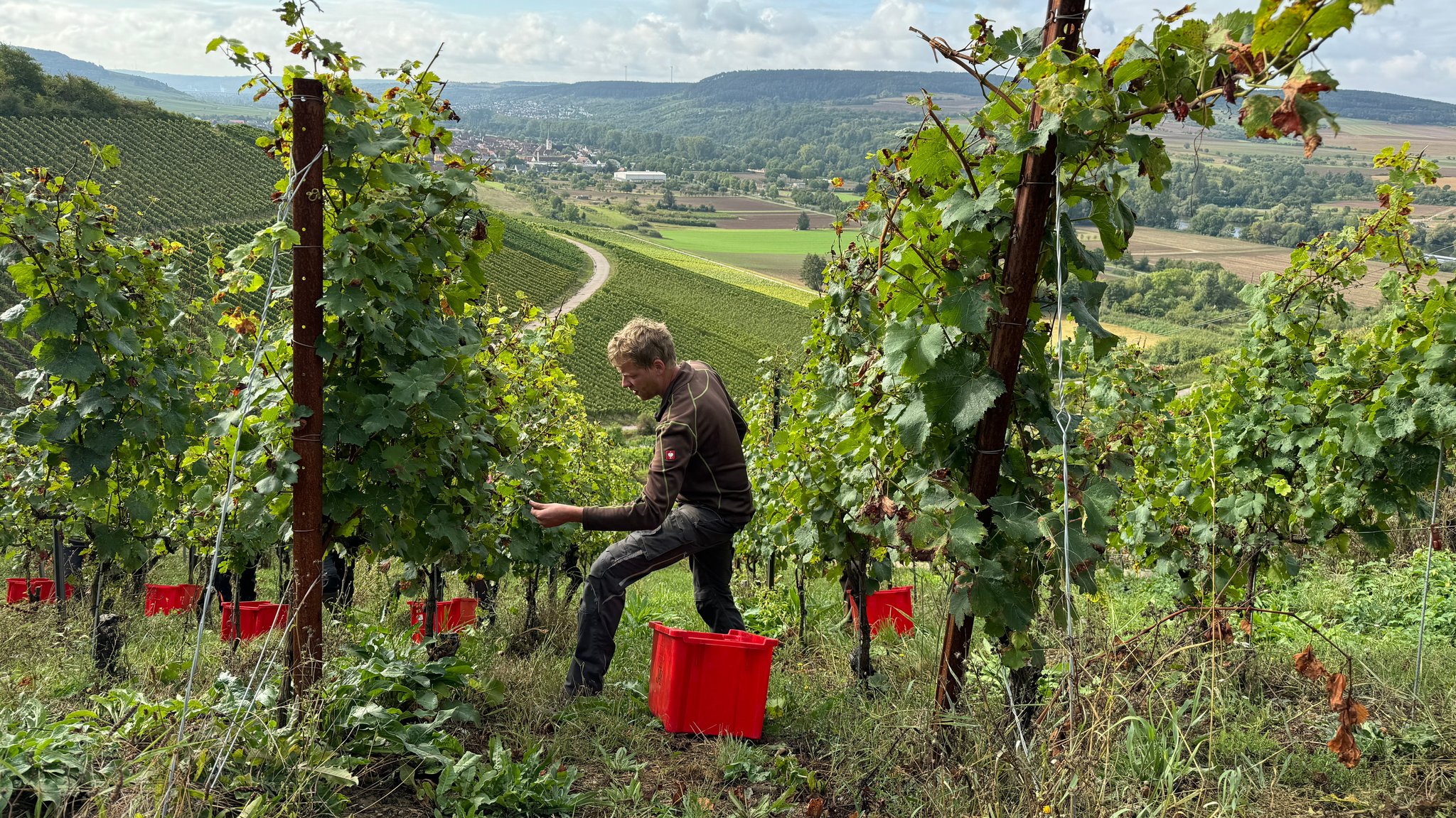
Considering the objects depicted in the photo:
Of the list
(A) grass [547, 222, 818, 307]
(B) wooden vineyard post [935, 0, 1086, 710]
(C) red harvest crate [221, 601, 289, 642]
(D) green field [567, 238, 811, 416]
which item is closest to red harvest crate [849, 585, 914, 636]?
(B) wooden vineyard post [935, 0, 1086, 710]

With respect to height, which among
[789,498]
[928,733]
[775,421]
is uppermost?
[789,498]

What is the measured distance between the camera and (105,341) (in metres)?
4.57

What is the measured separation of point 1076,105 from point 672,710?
101 inches

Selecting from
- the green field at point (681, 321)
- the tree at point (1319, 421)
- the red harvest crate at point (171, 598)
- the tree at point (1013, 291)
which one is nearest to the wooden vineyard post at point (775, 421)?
the tree at point (1319, 421)

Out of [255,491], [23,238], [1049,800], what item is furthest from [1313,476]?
[23,238]

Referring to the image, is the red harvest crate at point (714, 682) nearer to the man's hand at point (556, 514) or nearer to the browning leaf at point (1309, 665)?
the man's hand at point (556, 514)

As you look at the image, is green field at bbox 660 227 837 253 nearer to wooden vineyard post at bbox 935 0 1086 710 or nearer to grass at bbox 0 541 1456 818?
grass at bbox 0 541 1456 818

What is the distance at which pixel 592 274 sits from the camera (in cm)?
6306

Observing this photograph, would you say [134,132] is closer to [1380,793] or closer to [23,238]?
[23,238]

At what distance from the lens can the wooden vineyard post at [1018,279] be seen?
2.61 m

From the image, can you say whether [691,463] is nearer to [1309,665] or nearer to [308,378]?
[308,378]

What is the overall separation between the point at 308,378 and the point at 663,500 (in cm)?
143

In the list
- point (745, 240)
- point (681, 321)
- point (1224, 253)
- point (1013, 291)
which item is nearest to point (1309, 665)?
point (1013, 291)

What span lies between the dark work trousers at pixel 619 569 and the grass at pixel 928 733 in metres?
0.17
